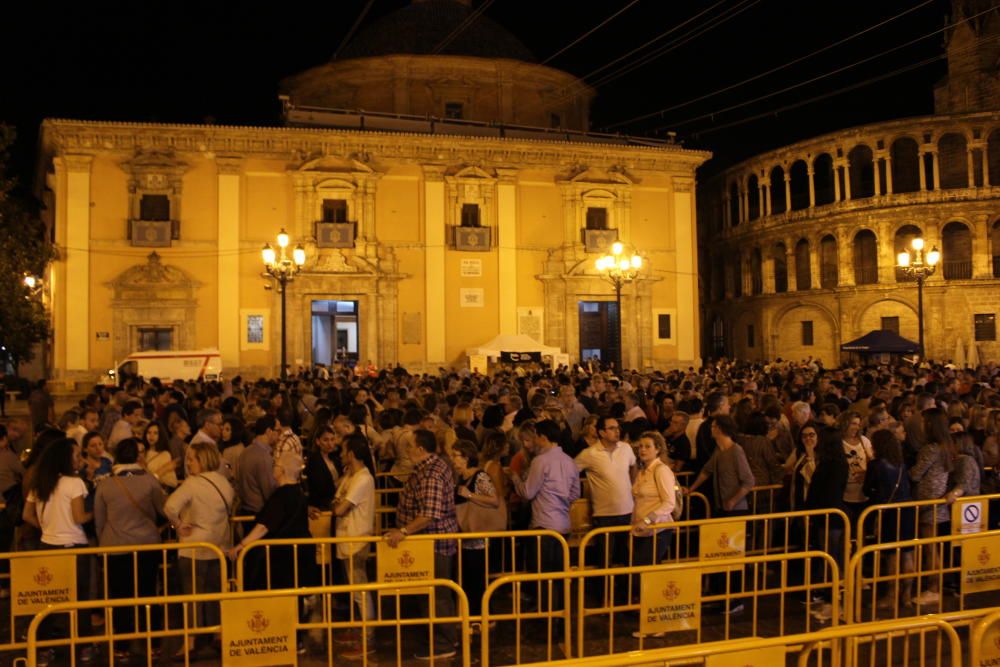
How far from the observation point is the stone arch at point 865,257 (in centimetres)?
3853

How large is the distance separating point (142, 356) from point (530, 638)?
783 inches

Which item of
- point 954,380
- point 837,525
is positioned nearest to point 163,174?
point 954,380

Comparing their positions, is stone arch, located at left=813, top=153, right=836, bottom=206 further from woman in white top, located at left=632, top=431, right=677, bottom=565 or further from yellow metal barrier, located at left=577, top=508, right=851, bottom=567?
woman in white top, located at left=632, top=431, right=677, bottom=565

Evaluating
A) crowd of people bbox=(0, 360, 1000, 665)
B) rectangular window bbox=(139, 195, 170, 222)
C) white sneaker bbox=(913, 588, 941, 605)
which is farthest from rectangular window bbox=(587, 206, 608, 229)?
white sneaker bbox=(913, 588, 941, 605)

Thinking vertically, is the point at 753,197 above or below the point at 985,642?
above

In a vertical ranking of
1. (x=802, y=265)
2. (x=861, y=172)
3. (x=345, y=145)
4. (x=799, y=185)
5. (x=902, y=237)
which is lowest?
(x=802, y=265)

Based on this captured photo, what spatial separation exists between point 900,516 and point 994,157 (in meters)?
37.6

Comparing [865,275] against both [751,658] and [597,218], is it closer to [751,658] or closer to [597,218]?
[597,218]

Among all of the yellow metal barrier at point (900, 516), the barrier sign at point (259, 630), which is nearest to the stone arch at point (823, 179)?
the yellow metal barrier at point (900, 516)

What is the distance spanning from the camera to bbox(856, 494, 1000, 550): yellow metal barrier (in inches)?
283

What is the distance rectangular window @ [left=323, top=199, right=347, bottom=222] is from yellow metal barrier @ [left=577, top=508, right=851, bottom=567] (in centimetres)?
2272

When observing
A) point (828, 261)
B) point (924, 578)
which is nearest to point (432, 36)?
point (828, 261)

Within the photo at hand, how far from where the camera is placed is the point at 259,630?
4.70 metres

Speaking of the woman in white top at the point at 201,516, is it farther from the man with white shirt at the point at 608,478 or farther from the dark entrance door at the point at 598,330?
the dark entrance door at the point at 598,330
